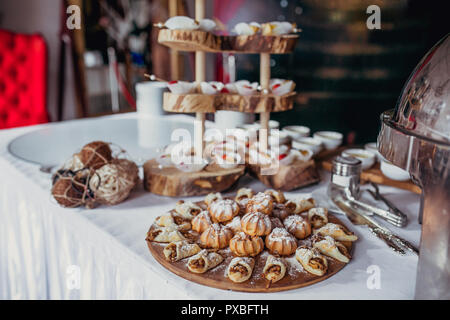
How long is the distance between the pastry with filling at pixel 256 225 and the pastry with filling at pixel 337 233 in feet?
0.45

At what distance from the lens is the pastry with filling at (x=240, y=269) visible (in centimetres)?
77

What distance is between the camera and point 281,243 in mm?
A: 863

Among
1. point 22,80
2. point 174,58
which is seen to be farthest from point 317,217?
point 174,58

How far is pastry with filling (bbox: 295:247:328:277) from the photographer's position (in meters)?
0.80

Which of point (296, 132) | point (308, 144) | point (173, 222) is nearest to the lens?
point (173, 222)

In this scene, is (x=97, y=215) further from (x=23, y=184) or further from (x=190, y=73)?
(x=190, y=73)

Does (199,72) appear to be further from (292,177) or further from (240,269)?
(240,269)

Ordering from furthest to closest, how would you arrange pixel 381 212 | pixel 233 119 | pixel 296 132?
1. pixel 233 119
2. pixel 296 132
3. pixel 381 212

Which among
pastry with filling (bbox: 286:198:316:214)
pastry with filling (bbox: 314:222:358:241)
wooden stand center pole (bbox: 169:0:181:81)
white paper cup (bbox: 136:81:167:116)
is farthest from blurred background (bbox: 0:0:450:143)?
pastry with filling (bbox: 314:222:358:241)

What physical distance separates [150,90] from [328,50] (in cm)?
197

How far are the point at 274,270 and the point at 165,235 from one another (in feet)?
0.95

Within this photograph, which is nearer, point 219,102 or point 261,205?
Answer: point 261,205

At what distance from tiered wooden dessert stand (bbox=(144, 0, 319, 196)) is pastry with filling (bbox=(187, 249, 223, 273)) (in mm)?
436

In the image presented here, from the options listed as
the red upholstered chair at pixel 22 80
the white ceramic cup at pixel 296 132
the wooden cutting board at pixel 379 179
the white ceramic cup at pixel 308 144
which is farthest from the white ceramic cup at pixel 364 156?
the red upholstered chair at pixel 22 80
